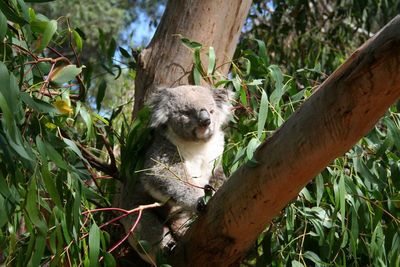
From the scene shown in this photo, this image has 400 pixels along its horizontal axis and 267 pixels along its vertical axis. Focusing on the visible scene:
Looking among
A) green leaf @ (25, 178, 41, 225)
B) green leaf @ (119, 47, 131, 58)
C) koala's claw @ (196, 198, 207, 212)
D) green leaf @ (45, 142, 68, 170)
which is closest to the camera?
green leaf @ (25, 178, 41, 225)

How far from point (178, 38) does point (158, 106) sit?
0.36 m

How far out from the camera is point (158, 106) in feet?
9.99

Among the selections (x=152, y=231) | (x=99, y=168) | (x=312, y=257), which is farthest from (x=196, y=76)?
(x=312, y=257)

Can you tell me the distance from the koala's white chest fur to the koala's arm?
0.04 metres

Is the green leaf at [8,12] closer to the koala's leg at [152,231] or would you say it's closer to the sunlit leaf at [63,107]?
the sunlit leaf at [63,107]

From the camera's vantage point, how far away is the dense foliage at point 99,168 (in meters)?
1.93

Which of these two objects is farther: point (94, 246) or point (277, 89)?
point (277, 89)

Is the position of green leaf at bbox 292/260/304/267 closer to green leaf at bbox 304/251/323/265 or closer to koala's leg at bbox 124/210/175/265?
green leaf at bbox 304/251/323/265

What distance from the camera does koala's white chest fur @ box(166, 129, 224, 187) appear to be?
3.19 meters

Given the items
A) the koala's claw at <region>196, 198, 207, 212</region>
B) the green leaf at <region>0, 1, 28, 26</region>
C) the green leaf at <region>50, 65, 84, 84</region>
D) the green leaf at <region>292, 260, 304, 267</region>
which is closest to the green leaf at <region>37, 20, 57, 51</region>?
the green leaf at <region>50, 65, 84, 84</region>

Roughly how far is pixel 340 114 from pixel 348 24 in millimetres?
4008

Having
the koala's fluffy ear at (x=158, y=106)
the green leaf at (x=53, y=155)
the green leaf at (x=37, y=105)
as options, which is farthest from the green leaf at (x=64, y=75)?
the koala's fluffy ear at (x=158, y=106)

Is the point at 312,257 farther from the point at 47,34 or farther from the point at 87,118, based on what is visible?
the point at 47,34

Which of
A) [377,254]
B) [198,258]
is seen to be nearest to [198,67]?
[198,258]
